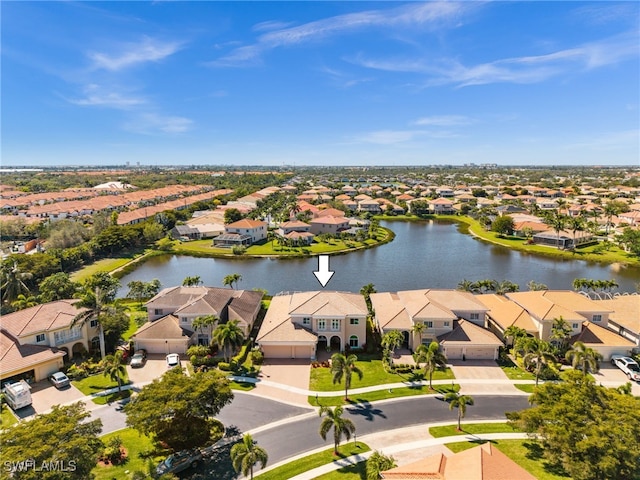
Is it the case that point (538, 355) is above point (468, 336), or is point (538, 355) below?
above

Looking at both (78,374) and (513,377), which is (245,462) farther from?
(513,377)

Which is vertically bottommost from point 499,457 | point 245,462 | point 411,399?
point 411,399

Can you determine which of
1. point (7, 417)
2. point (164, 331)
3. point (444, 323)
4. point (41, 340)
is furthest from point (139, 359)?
point (444, 323)

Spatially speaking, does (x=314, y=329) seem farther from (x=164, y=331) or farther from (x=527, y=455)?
(x=527, y=455)

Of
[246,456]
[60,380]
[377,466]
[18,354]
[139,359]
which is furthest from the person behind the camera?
[139,359]

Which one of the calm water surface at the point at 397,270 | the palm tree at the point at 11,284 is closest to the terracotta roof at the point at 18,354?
the palm tree at the point at 11,284

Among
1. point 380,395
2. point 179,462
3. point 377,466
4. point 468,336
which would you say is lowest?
point 380,395

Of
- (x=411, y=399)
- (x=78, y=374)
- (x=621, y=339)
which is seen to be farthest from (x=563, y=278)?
(x=78, y=374)
